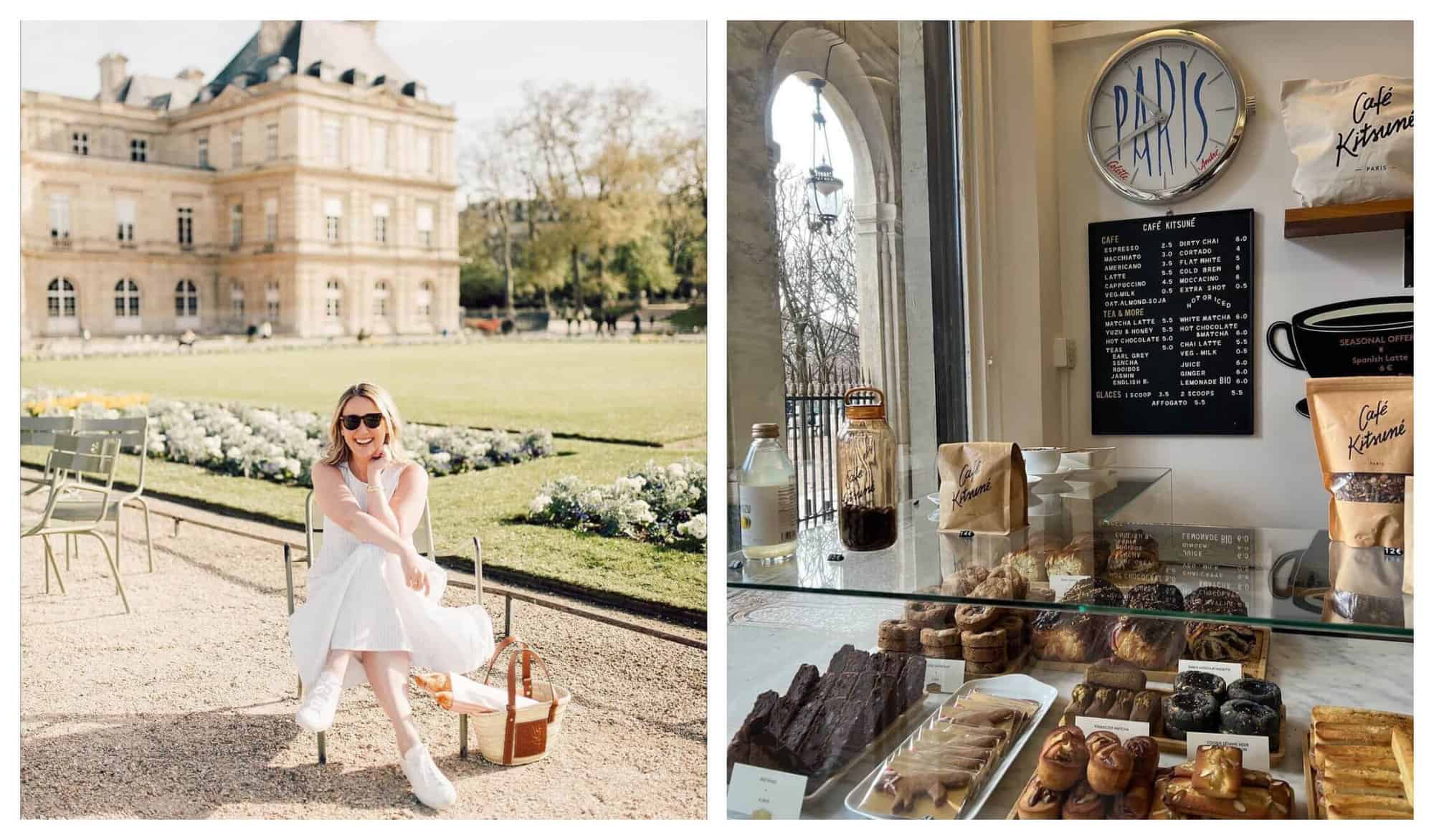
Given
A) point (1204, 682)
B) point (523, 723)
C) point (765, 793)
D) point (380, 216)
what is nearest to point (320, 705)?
point (523, 723)

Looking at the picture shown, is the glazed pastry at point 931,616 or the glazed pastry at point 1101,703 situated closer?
the glazed pastry at point 1101,703

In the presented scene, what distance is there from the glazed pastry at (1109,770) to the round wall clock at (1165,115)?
195 centimetres

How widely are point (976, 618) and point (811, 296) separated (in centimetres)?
71

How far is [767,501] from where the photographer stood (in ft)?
4.73

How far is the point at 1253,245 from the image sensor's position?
2.76 m

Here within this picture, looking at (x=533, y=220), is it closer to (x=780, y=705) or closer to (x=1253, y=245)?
(x=780, y=705)

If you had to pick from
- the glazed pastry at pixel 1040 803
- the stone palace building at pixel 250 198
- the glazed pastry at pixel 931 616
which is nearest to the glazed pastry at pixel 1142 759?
the glazed pastry at pixel 1040 803

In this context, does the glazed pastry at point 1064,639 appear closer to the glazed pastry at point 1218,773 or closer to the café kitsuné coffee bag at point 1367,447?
the glazed pastry at point 1218,773

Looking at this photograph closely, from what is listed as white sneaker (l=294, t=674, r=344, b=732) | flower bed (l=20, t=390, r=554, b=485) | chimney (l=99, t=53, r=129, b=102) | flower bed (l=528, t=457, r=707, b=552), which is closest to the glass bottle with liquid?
white sneaker (l=294, t=674, r=344, b=732)

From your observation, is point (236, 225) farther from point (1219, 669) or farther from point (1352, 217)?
point (1352, 217)

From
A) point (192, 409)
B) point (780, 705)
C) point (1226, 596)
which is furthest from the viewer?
Result: point (192, 409)

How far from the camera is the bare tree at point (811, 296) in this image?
6.21ft
